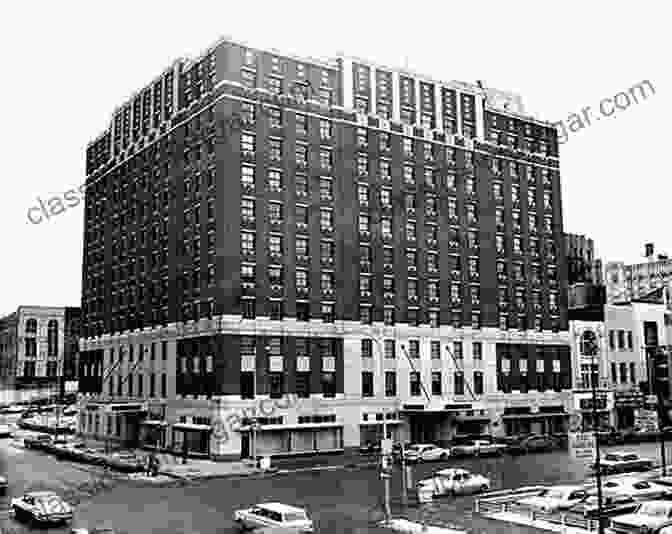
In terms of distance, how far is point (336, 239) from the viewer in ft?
259

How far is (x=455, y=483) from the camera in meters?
48.2

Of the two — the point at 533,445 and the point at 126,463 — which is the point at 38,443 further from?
the point at 533,445

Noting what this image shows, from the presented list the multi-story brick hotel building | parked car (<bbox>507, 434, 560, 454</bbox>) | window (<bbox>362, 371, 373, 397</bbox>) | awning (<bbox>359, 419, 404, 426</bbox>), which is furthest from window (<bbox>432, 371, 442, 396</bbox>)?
parked car (<bbox>507, 434, 560, 454</bbox>)

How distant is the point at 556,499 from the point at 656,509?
6.25 metres

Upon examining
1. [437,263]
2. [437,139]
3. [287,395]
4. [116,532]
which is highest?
[437,139]

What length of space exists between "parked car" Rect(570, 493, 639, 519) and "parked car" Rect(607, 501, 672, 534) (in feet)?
6.73

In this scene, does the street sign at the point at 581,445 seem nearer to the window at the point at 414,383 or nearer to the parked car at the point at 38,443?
the window at the point at 414,383

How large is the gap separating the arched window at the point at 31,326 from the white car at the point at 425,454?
120223mm

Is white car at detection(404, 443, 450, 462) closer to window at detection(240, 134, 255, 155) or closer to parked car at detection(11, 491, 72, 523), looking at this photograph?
window at detection(240, 134, 255, 155)

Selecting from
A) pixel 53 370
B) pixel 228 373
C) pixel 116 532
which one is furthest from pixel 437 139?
pixel 53 370

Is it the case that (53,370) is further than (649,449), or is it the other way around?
(53,370)

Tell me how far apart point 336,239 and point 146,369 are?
25.8 metres

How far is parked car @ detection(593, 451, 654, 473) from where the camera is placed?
57250mm

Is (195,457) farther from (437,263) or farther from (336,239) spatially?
(437,263)
